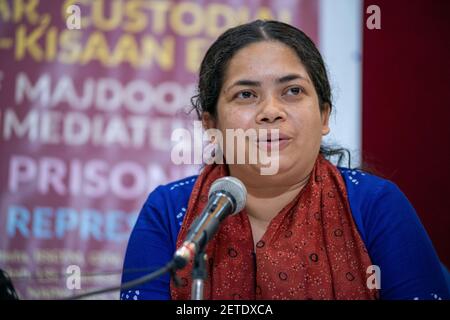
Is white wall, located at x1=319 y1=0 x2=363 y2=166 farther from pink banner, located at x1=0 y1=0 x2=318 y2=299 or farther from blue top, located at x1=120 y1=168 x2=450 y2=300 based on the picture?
blue top, located at x1=120 y1=168 x2=450 y2=300

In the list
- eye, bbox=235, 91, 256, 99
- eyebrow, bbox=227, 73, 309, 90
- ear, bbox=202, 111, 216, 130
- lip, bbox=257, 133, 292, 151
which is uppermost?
eyebrow, bbox=227, 73, 309, 90

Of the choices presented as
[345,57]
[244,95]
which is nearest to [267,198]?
[244,95]

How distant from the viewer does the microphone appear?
101 centimetres

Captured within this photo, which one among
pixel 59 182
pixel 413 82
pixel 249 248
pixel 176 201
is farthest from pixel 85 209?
pixel 413 82

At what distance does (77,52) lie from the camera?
2.72m

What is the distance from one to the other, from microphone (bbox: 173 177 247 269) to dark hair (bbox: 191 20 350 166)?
2.05 ft

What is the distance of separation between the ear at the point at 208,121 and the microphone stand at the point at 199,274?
809 millimetres

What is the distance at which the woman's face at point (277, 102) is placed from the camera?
1.57 metres

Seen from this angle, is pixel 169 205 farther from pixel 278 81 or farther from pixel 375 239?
pixel 375 239

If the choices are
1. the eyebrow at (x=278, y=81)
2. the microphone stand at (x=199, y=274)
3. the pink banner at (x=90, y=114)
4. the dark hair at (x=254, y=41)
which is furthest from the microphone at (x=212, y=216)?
the pink banner at (x=90, y=114)

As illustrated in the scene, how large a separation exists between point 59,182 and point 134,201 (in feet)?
1.23

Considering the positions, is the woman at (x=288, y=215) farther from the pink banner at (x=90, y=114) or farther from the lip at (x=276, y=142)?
the pink banner at (x=90, y=114)

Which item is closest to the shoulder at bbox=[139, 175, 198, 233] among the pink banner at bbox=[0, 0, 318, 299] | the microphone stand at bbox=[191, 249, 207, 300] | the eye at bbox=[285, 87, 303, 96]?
the eye at bbox=[285, 87, 303, 96]

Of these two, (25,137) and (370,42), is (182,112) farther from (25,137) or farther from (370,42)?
(370,42)
